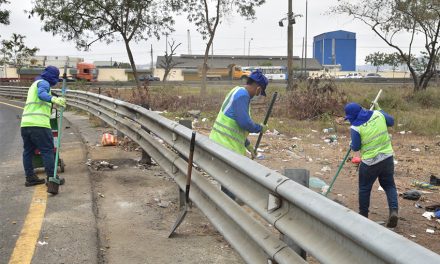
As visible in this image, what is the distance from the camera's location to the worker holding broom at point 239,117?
15.2ft

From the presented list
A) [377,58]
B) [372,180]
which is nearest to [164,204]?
[372,180]

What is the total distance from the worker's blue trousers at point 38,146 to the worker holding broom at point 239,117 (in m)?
2.48

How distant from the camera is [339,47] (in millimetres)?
111625

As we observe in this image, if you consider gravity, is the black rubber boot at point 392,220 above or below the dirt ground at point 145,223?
below

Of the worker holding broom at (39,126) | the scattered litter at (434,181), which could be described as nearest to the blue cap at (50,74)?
A: the worker holding broom at (39,126)

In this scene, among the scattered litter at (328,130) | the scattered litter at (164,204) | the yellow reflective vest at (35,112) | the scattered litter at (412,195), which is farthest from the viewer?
the scattered litter at (328,130)

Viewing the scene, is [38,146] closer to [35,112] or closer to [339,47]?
[35,112]

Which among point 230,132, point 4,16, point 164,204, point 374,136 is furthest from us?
point 4,16

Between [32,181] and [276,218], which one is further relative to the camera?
[32,181]

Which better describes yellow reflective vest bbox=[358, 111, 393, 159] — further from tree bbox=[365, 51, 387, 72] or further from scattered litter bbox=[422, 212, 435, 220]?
tree bbox=[365, 51, 387, 72]

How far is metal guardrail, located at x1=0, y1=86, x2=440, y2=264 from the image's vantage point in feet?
5.49

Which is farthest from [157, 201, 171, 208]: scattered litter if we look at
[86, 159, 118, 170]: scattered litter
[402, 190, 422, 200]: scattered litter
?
[402, 190, 422, 200]: scattered litter

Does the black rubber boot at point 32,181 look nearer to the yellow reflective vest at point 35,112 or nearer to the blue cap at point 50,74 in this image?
the yellow reflective vest at point 35,112

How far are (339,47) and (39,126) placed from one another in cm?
11094
